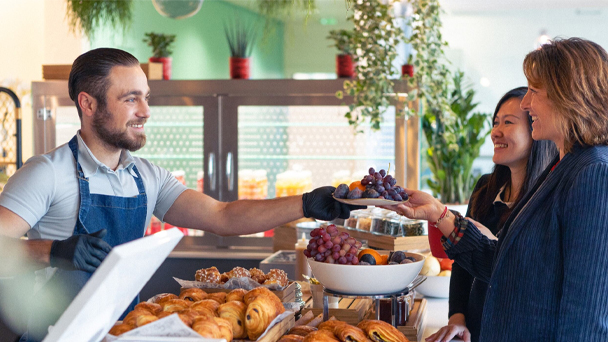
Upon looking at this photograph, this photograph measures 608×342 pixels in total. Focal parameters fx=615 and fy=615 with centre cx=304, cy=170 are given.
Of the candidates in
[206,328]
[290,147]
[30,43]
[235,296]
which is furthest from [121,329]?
[30,43]

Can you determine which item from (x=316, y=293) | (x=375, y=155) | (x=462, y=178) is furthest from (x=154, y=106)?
(x=316, y=293)

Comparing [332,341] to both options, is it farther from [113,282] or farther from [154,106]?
[154,106]

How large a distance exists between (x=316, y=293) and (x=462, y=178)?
10.4 feet

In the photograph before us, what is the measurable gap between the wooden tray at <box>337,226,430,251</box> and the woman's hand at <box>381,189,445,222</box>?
0.87ft

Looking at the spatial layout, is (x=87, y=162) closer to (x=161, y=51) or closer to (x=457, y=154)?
(x=161, y=51)

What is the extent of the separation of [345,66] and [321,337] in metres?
3.05

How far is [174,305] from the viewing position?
4.41ft

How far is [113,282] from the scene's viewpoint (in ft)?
3.04

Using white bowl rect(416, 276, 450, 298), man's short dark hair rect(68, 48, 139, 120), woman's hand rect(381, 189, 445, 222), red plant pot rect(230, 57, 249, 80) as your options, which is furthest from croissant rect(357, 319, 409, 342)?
red plant pot rect(230, 57, 249, 80)

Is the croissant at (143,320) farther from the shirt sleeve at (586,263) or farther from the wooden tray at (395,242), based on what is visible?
the wooden tray at (395,242)

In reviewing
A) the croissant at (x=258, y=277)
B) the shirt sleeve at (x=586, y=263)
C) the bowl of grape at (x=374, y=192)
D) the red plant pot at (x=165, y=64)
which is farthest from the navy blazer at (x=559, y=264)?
the red plant pot at (x=165, y=64)

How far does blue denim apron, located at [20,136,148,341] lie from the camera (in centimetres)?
180

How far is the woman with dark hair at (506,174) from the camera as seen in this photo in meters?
2.04

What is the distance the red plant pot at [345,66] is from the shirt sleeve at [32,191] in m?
2.63
